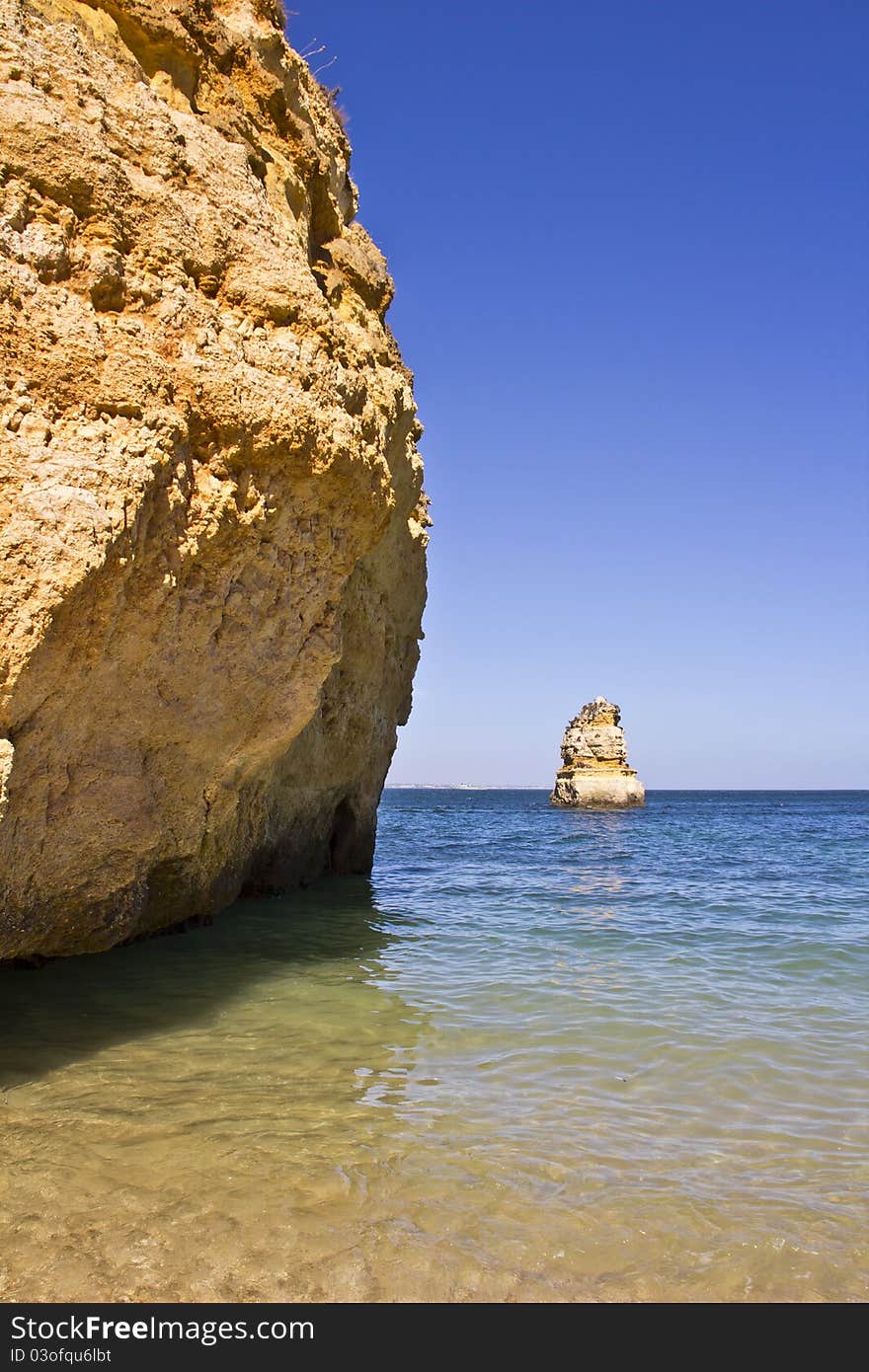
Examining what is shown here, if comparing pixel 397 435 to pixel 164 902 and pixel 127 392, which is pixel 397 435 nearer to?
pixel 127 392

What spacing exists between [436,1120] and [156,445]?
178 inches

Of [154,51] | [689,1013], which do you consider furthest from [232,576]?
[689,1013]

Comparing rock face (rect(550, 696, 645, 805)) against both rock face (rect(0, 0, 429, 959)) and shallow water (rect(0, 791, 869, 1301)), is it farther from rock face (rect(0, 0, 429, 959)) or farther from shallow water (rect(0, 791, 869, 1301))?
rock face (rect(0, 0, 429, 959))

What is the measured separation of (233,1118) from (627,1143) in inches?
81.7

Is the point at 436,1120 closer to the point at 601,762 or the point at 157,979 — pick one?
the point at 157,979

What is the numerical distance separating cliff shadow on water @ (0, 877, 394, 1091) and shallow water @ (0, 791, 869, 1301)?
0.04 meters

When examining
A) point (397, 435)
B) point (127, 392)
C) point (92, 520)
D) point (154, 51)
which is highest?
point (154, 51)

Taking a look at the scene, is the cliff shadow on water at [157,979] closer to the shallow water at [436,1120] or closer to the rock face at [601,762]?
the shallow water at [436,1120]

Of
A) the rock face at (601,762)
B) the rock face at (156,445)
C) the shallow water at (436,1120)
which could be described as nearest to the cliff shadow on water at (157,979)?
the shallow water at (436,1120)

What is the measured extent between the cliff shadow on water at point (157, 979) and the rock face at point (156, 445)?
343 mm

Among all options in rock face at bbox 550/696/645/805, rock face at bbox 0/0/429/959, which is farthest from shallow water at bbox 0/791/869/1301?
rock face at bbox 550/696/645/805

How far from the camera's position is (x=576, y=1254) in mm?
3469

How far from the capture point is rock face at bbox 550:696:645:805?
62.5m

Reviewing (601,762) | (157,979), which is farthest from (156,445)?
(601,762)
